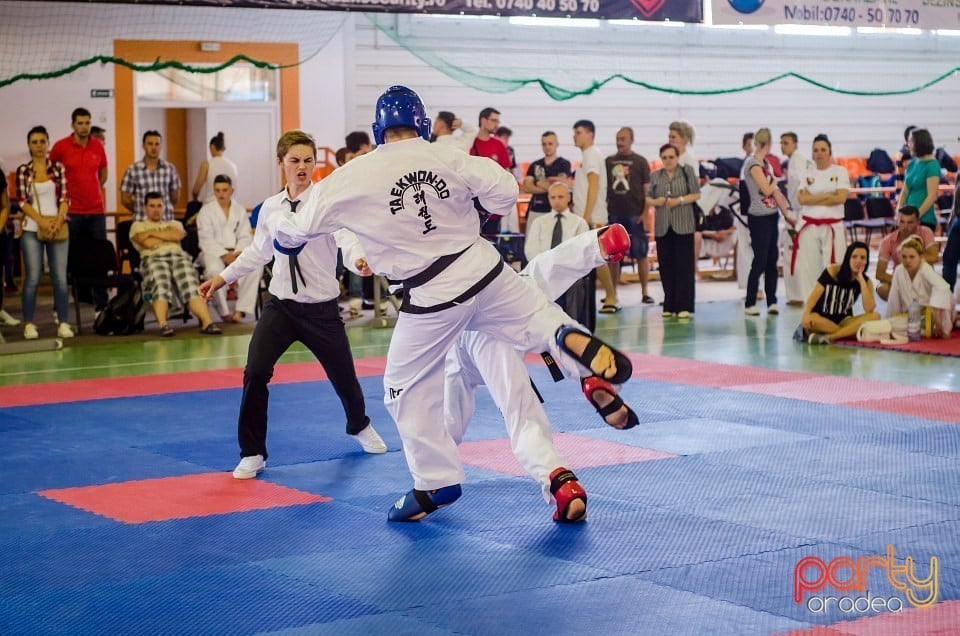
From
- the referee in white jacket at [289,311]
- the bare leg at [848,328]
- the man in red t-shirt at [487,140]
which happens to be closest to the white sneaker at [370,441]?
the referee in white jacket at [289,311]

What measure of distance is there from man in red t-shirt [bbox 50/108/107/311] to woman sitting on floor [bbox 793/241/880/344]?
7.17m

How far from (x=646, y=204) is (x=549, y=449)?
893 centimetres

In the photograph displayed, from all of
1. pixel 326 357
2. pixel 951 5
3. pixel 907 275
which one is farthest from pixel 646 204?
pixel 326 357

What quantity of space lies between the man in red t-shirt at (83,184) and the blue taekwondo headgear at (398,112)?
8627mm

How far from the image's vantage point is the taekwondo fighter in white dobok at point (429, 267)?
5070mm

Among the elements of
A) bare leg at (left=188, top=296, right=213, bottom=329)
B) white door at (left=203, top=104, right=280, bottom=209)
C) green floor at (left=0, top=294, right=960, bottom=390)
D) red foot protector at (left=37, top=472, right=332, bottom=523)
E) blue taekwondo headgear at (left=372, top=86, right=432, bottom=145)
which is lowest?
red foot protector at (left=37, top=472, right=332, bottom=523)

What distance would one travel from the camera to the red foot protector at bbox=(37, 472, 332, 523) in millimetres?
5648

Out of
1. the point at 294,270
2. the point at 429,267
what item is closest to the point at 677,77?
the point at 294,270

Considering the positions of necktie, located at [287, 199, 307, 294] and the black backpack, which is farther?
the black backpack

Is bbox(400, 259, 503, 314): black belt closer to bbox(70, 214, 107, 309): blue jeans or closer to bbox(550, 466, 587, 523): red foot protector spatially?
bbox(550, 466, 587, 523): red foot protector

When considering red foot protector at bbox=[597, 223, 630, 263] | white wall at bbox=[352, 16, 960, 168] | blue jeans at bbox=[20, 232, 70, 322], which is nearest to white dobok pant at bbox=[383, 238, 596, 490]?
red foot protector at bbox=[597, 223, 630, 263]

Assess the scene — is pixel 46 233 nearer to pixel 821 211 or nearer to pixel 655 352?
pixel 655 352

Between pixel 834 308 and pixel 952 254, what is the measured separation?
155cm

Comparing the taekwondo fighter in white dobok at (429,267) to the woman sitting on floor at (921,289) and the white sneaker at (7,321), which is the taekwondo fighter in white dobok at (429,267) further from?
the white sneaker at (7,321)
